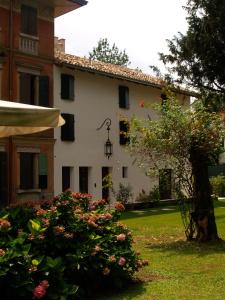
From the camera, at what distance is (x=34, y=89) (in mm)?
23953

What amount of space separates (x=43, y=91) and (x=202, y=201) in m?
13.9

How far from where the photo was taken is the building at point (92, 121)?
2538cm

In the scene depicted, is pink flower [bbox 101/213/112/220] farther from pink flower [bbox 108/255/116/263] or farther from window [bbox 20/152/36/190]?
window [bbox 20/152/36/190]

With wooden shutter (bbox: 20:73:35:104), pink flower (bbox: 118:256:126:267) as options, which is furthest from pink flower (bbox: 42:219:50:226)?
wooden shutter (bbox: 20:73:35:104)

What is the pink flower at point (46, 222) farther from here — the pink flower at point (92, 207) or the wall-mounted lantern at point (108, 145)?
the wall-mounted lantern at point (108, 145)

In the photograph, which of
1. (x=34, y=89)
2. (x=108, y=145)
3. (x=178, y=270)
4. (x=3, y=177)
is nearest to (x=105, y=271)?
(x=178, y=270)

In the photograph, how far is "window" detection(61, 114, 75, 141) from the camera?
996 inches

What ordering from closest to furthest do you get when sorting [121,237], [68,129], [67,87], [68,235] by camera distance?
[68,235]
[121,237]
[68,129]
[67,87]

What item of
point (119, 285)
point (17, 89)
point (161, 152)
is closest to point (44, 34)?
point (17, 89)

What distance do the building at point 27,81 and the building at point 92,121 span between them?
2.75 ft

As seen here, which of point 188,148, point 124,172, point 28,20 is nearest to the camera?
point 188,148

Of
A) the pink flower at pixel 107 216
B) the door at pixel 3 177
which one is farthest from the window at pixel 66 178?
the pink flower at pixel 107 216

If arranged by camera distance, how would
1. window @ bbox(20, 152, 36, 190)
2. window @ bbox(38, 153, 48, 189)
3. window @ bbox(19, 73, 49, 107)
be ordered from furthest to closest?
1. window @ bbox(38, 153, 48, 189)
2. window @ bbox(19, 73, 49, 107)
3. window @ bbox(20, 152, 36, 190)

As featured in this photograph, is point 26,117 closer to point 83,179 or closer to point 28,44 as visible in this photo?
Answer: point 28,44
